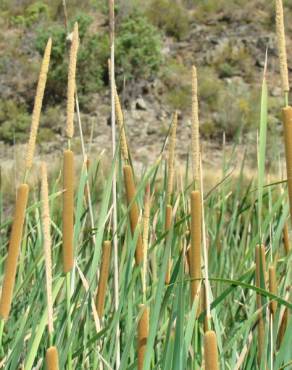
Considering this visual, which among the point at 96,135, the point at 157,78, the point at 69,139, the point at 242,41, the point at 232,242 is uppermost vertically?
the point at 242,41

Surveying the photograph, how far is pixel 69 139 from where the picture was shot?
487 millimetres

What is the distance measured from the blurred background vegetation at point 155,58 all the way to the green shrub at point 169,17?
0.7 inches

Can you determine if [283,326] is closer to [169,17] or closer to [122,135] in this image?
[122,135]

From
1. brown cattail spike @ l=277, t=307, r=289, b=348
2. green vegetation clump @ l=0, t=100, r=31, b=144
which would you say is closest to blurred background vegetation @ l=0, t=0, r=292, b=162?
green vegetation clump @ l=0, t=100, r=31, b=144

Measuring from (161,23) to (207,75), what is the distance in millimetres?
2028

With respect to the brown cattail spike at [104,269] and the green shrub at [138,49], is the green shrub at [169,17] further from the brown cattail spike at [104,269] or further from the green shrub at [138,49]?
the brown cattail spike at [104,269]

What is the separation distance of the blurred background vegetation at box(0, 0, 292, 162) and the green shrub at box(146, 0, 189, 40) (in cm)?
2

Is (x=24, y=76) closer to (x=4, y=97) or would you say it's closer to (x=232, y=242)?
(x=4, y=97)

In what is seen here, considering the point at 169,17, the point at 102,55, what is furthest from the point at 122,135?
the point at 169,17

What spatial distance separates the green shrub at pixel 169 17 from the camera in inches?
504

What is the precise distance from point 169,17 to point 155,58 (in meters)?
2.26

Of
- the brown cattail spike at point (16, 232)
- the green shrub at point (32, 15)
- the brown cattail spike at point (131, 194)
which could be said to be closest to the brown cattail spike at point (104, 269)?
the brown cattail spike at point (131, 194)

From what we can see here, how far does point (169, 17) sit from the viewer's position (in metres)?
13.0

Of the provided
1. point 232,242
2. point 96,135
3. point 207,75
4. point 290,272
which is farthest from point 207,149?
point 290,272
